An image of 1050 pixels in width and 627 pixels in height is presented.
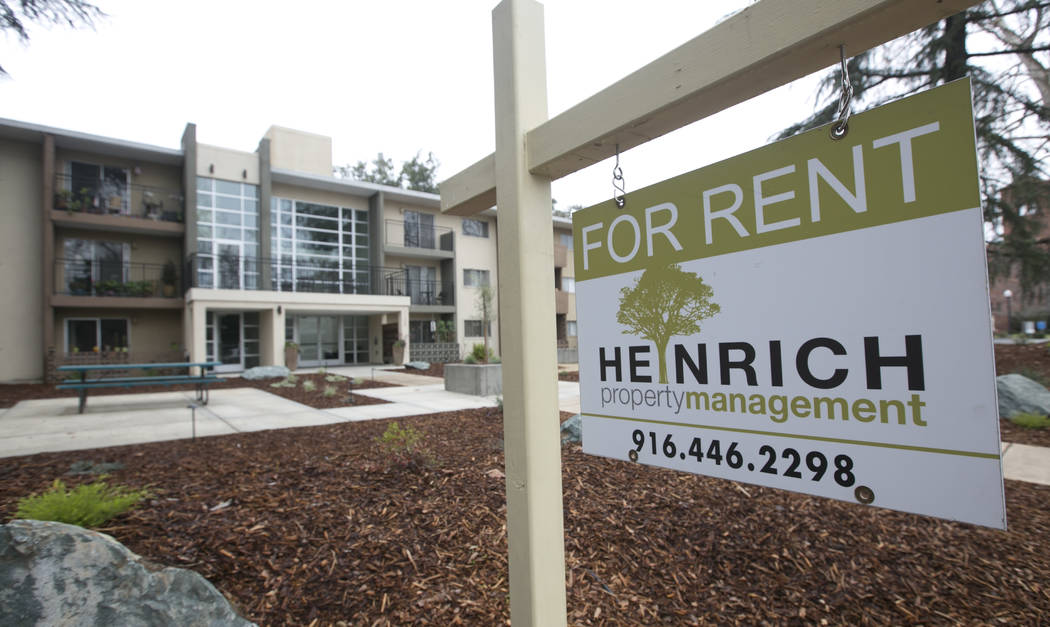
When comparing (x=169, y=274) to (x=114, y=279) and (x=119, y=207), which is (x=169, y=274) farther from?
(x=119, y=207)

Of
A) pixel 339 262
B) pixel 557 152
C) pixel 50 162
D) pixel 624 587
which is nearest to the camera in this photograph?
pixel 557 152

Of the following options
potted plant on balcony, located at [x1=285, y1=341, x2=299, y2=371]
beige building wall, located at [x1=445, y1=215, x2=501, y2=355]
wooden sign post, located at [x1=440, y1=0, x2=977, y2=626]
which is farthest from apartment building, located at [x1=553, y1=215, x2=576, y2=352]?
wooden sign post, located at [x1=440, y1=0, x2=977, y2=626]

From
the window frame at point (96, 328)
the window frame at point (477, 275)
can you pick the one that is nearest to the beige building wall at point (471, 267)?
the window frame at point (477, 275)

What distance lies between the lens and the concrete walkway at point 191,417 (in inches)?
204

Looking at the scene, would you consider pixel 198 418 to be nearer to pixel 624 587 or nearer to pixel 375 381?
pixel 375 381

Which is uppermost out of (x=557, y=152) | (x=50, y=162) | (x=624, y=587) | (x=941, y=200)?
(x=50, y=162)

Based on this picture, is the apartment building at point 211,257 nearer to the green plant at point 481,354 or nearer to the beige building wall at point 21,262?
the beige building wall at point 21,262

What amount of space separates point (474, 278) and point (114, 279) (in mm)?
13367

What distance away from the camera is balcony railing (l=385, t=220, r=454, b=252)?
21.4 meters

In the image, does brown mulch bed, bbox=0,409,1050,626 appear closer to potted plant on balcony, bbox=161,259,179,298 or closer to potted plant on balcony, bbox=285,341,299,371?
potted plant on balcony, bbox=285,341,299,371

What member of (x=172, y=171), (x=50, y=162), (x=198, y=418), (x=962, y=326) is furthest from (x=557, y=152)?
(x=172, y=171)

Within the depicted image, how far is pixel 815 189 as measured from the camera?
1094 millimetres

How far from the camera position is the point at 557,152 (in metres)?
1.49

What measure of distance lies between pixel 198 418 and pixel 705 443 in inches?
→ 323
